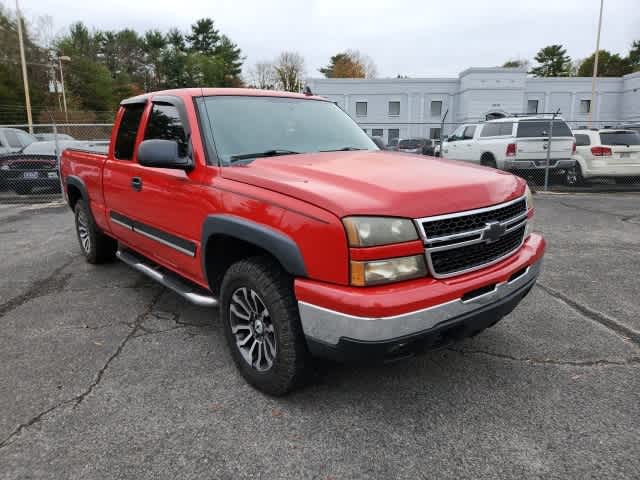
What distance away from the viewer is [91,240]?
5570 millimetres

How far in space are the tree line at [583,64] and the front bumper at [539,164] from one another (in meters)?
64.8

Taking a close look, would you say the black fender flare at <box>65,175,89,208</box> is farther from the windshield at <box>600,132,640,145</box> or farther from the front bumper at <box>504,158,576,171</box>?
the windshield at <box>600,132,640,145</box>

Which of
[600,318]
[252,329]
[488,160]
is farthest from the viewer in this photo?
[488,160]

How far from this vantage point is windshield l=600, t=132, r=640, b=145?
39.1 feet

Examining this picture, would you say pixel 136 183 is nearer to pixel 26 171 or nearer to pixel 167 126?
pixel 167 126

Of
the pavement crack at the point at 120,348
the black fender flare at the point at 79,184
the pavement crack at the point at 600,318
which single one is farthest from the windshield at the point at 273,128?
the black fender flare at the point at 79,184

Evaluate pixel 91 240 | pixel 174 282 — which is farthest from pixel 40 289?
pixel 174 282

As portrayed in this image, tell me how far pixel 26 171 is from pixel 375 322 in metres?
12.2

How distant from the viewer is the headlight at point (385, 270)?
2258mm

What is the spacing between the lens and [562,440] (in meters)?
2.44

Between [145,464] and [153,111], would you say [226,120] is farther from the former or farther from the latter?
[145,464]

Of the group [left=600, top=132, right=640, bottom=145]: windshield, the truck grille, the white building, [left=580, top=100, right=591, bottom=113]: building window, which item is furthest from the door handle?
Answer: [left=580, top=100, right=591, bottom=113]: building window

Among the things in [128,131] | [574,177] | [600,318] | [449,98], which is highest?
[449,98]

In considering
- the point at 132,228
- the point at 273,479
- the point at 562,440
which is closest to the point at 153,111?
the point at 132,228
